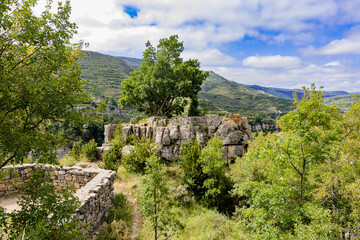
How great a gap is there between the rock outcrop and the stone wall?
24.7 feet

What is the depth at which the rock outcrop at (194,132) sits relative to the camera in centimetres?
1753

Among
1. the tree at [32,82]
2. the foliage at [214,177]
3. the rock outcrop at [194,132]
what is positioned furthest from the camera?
the rock outcrop at [194,132]

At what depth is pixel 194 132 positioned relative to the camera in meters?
18.1

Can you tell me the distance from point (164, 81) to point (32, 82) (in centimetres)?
1481

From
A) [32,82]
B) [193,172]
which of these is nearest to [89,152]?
[193,172]

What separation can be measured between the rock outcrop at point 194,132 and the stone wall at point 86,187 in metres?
7.54

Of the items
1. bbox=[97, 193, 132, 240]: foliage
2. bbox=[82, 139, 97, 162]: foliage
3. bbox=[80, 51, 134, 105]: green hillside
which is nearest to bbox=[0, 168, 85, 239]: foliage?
bbox=[97, 193, 132, 240]: foliage

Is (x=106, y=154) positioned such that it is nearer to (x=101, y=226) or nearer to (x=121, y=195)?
(x=121, y=195)

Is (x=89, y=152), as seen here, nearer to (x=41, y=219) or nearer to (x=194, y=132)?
(x=194, y=132)

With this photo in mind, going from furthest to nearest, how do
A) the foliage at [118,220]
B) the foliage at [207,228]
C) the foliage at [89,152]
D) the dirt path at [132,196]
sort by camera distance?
1. the foliage at [89,152]
2. the foliage at [207,228]
3. the dirt path at [132,196]
4. the foliage at [118,220]

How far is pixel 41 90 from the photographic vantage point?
4.00m

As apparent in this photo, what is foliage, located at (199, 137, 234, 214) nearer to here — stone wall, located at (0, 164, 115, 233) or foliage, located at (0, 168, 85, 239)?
stone wall, located at (0, 164, 115, 233)

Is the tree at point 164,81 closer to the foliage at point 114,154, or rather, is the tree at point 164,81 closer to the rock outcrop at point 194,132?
the rock outcrop at point 194,132

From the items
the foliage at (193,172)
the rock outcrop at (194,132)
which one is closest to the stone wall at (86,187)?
the foliage at (193,172)
